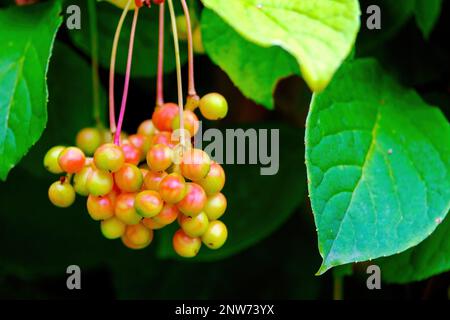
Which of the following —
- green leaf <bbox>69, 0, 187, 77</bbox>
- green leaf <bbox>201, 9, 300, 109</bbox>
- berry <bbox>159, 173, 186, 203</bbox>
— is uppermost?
green leaf <bbox>69, 0, 187, 77</bbox>

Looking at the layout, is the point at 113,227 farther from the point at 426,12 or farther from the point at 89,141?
the point at 426,12

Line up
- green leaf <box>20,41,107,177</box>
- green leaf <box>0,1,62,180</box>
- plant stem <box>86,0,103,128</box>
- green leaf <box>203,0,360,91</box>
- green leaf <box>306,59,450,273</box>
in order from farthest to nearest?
green leaf <box>20,41,107,177</box>, plant stem <box>86,0,103,128</box>, green leaf <box>0,1,62,180</box>, green leaf <box>306,59,450,273</box>, green leaf <box>203,0,360,91</box>

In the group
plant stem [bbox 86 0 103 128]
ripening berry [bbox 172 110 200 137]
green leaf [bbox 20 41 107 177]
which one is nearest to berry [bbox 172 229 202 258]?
ripening berry [bbox 172 110 200 137]

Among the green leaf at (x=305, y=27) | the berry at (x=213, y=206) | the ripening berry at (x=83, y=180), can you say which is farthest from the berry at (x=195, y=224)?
the green leaf at (x=305, y=27)

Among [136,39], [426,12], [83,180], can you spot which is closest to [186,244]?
[83,180]

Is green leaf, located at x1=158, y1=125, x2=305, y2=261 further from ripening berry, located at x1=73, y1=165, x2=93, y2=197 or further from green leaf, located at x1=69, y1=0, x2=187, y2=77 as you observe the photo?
ripening berry, located at x1=73, y1=165, x2=93, y2=197
